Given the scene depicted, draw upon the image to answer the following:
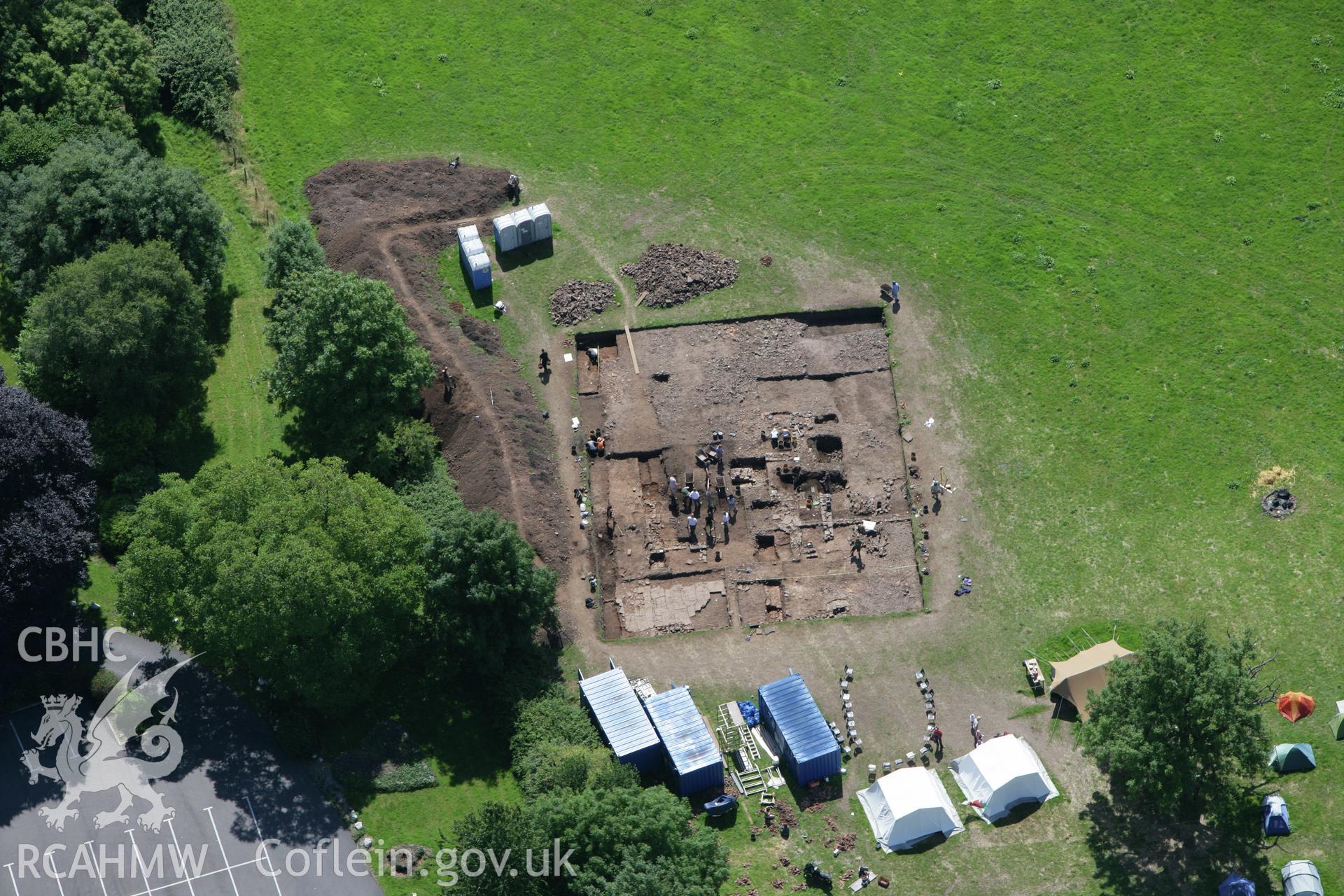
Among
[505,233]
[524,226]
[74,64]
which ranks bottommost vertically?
[505,233]

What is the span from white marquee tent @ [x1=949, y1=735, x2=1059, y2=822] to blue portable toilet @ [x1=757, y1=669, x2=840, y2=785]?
7.11m

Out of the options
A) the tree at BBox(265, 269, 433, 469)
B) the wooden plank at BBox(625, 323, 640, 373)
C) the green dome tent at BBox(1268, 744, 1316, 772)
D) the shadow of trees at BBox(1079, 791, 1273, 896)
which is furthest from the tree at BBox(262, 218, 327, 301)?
the green dome tent at BBox(1268, 744, 1316, 772)

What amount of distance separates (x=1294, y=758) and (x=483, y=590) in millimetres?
44031

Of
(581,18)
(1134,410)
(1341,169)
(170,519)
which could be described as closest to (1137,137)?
(1341,169)

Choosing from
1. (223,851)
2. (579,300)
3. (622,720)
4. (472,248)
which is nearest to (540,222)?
(472,248)

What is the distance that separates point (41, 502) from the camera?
257 feet

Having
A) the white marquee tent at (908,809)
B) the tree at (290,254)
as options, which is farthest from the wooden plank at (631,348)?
the white marquee tent at (908,809)

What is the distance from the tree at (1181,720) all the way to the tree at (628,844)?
68.6 feet

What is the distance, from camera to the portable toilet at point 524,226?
9544 cm

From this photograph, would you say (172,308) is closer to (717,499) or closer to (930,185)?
(717,499)

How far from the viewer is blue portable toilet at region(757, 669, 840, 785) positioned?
7675cm

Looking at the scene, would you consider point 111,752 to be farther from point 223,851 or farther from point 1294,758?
point 1294,758

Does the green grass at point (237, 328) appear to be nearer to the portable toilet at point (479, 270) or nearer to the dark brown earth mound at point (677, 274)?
the portable toilet at point (479, 270)

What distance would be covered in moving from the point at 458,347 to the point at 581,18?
3083 cm
